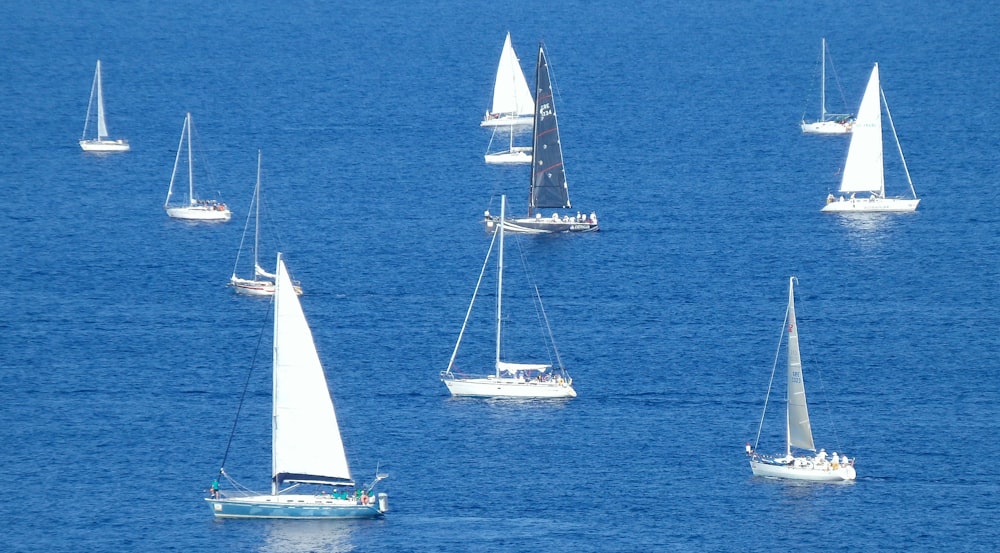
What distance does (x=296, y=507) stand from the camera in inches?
5217

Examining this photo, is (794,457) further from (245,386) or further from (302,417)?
(245,386)

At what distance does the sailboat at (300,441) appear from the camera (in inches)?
5172

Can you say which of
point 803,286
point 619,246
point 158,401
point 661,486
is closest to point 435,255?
point 619,246

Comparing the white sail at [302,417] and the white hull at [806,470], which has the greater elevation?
the white sail at [302,417]

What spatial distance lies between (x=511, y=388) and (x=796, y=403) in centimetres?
2159

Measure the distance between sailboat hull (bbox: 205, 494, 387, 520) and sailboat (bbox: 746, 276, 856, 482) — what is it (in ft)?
77.9

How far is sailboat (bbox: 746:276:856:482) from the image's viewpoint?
461 feet

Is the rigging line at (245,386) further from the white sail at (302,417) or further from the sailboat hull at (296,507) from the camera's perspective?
the white sail at (302,417)

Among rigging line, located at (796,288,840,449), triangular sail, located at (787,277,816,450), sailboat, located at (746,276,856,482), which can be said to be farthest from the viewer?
rigging line, located at (796,288,840,449)

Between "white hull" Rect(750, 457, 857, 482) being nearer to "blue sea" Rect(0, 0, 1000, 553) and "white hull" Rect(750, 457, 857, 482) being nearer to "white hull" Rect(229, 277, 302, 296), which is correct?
"blue sea" Rect(0, 0, 1000, 553)

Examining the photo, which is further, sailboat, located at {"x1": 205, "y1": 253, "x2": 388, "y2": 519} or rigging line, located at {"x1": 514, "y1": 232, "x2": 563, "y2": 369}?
rigging line, located at {"x1": 514, "y1": 232, "x2": 563, "y2": 369}

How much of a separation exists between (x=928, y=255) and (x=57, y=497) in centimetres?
8296

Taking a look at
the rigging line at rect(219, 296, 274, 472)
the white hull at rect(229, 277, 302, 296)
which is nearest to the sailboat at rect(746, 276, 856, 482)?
the rigging line at rect(219, 296, 274, 472)

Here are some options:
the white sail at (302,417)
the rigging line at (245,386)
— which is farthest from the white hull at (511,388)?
the white sail at (302,417)
